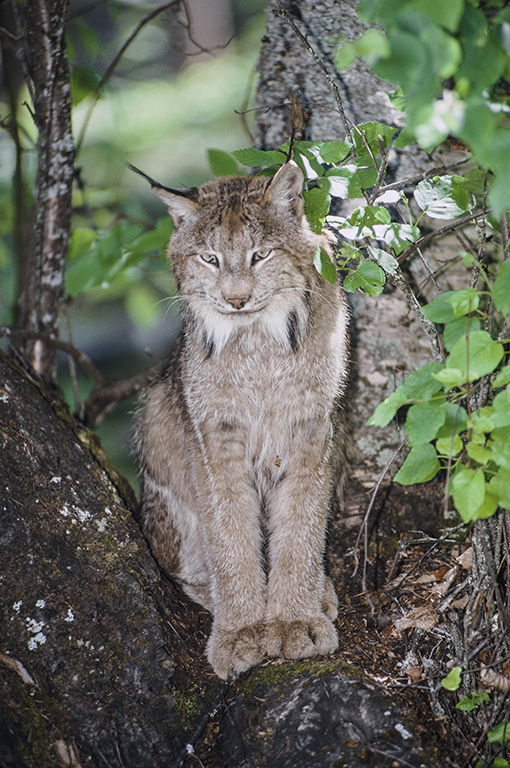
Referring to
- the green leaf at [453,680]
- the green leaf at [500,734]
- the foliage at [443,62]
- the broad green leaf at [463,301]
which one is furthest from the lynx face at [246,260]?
the green leaf at [500,734]

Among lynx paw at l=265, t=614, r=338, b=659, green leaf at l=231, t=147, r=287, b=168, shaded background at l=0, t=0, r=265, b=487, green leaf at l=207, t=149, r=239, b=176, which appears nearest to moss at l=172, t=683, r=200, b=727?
lynx paw at l=265, t=614, r=338, b=659

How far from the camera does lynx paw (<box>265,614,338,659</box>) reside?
8.18 feet

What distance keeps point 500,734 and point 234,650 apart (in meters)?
1.05

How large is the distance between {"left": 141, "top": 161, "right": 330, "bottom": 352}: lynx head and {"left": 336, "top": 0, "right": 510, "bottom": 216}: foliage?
1.17 meters

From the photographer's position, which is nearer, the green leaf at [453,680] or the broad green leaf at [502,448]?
the broad green leaf at [502,448]

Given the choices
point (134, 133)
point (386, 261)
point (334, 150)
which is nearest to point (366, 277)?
point (386, 261)

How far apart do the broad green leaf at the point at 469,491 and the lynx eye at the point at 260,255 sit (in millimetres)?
1356

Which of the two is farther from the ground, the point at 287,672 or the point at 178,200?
the point at 178,200

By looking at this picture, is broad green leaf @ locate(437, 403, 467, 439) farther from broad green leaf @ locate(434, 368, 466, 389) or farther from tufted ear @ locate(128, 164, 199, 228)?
tufted ear @ locate(128, 164, 199, 228)

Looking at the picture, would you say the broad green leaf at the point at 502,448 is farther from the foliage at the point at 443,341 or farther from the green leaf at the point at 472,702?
the green leaf at the point at 472,702

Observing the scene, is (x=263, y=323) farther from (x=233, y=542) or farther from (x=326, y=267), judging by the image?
(x=233, y=542)

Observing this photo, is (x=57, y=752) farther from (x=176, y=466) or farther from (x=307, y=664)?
(x=176, y=466)

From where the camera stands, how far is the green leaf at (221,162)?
3.20 metres

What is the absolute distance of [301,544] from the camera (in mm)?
2828
